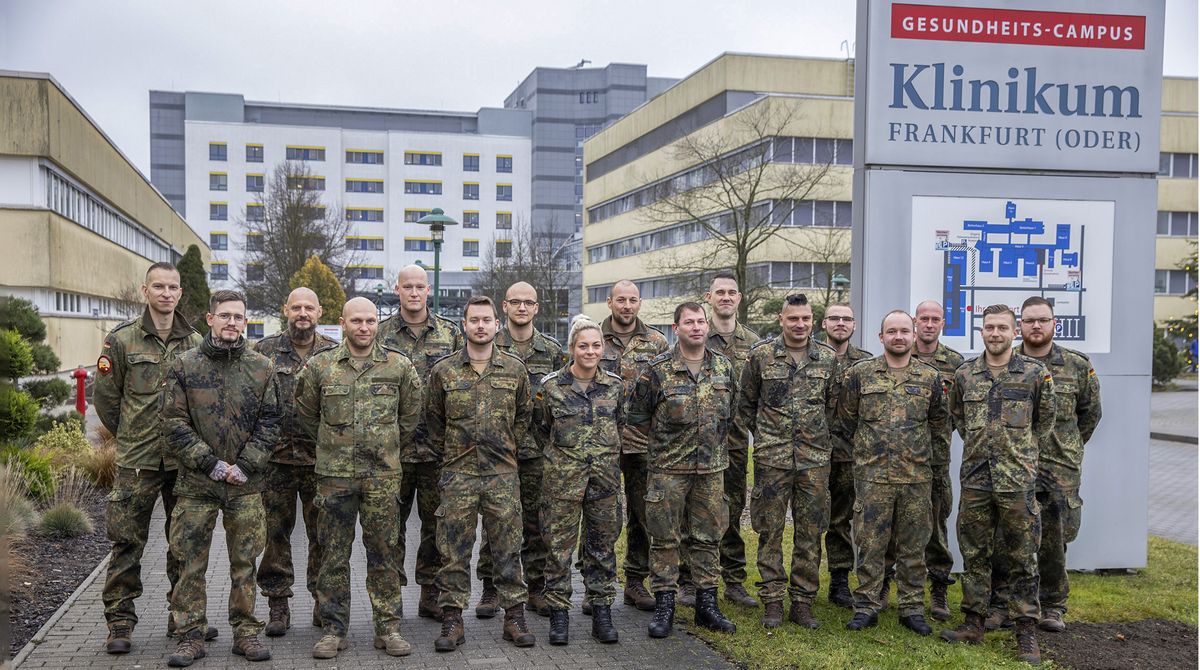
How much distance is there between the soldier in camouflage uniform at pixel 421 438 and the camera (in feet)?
21.7

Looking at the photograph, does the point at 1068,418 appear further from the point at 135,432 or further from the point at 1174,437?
the point at 1174,437

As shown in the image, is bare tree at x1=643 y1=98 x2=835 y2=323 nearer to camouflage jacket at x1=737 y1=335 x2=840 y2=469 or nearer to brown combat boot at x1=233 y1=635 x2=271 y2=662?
camouflage jacket at x1=737 y1=335 x2=840 y2=469

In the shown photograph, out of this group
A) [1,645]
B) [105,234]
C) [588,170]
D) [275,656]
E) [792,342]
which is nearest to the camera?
[1,645]

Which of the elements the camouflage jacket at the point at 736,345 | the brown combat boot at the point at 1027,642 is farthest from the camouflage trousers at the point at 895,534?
the camouflage jacket at the point at 736,345

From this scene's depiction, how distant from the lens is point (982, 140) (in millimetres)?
8484

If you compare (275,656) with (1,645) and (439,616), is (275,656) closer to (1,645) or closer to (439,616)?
(439,616)

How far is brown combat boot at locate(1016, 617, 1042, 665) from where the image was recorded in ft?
19.8

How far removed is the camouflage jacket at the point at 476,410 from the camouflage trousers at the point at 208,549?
127 cm

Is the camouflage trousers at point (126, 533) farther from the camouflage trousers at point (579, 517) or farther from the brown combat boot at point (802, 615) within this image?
the brown combat boot at point (802, 615)

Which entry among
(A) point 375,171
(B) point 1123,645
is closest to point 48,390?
(B) point 1123,645

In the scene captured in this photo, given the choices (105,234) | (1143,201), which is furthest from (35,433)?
(105,234)

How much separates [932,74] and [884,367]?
10.8ft

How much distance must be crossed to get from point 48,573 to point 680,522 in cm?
548

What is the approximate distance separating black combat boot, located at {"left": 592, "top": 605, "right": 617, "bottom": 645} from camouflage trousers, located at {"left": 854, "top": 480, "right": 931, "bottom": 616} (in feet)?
5.78
